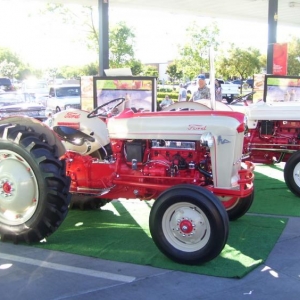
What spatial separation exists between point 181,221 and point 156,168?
0.69 m

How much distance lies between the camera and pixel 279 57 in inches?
469

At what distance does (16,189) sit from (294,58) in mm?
38865

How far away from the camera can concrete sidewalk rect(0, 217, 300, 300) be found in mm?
3328

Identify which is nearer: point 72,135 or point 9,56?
point 72,135

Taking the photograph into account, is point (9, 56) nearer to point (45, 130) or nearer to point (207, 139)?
point (45, 130)

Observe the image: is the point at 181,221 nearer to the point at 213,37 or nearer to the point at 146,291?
the point at 146,291

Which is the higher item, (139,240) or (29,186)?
(29,186)

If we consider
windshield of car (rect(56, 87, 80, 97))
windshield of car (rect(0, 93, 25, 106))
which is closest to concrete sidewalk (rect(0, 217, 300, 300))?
windshield of car (rect(0, 93, 25, 106))

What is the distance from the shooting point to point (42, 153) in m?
4.19

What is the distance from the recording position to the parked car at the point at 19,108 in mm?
10914

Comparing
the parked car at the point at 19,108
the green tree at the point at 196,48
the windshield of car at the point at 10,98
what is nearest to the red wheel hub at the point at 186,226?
the parked car at the point at 19,108

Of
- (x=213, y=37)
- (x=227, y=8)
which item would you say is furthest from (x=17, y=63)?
(x=227, y=8)

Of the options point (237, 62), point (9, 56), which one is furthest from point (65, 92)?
point (9, 56)

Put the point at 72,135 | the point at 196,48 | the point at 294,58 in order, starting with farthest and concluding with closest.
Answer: the point at 294,58 → the point at 196,48 → the point at 72,135
